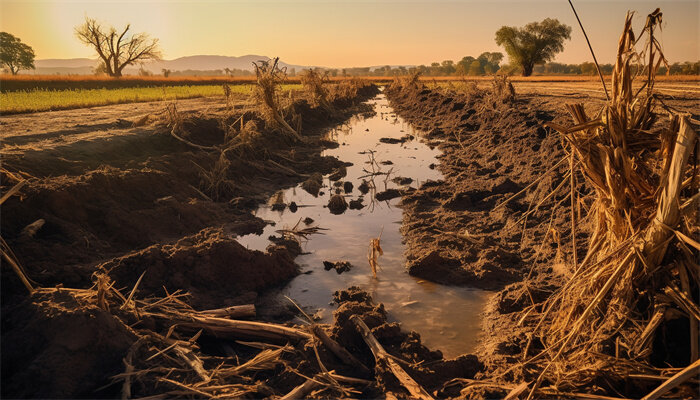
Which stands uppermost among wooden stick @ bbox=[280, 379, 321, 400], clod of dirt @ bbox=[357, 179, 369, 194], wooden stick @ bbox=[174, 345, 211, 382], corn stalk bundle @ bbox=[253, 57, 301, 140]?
corn stalk bundle @ bbox=[253, 57, 301, 140]

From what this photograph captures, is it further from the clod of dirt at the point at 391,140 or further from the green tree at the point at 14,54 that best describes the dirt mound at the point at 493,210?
the green tree at the point at 14,54

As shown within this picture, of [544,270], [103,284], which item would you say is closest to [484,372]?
[544,270]

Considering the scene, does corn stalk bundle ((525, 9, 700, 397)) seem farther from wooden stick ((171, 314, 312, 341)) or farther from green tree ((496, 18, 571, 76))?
green tree ((496, 18, 571, 76))

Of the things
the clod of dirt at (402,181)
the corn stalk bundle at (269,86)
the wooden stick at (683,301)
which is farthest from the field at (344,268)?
the corn stalk bundle at (269,86)

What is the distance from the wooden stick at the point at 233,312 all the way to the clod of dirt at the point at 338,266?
144 centimetres

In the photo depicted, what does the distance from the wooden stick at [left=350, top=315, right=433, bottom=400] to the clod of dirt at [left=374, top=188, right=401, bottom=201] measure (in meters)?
4.65

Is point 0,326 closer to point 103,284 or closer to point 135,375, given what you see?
point 103,284

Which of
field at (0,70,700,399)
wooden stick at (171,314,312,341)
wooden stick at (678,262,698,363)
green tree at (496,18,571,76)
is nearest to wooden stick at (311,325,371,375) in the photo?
field at (0,70,700,399)

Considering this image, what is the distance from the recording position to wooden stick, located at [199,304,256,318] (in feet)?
12.5

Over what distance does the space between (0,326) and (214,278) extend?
6.26 ft

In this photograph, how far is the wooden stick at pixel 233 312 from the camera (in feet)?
12.5

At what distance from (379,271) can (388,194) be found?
311 cm

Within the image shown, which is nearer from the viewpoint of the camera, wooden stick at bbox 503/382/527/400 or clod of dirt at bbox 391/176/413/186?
wooden stick at bbox 503/382/527/400

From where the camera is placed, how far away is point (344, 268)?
17.1ft
